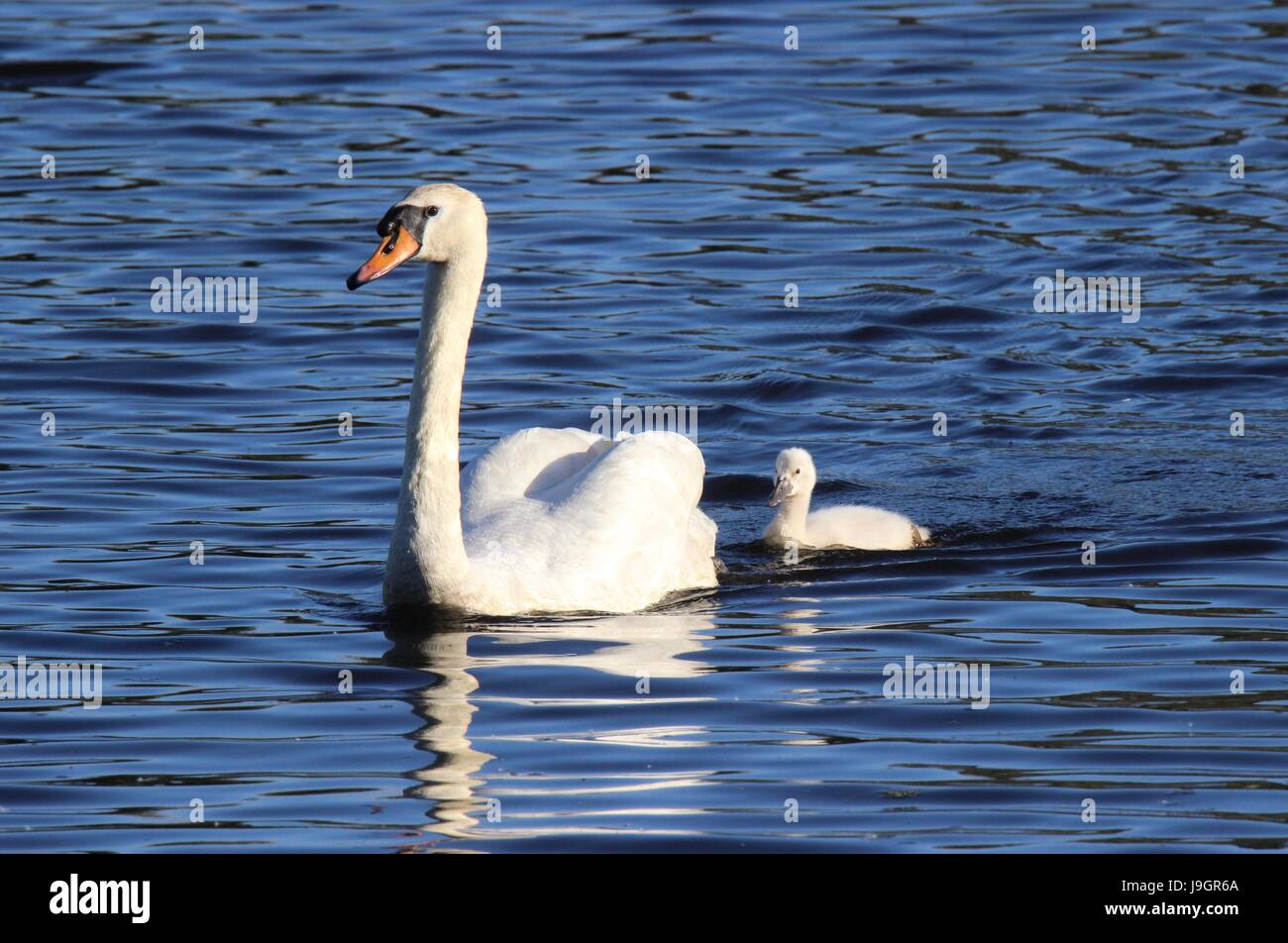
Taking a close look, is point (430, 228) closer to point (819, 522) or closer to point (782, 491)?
point (782, 491)

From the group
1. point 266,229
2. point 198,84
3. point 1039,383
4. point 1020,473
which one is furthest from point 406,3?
point 1020,473

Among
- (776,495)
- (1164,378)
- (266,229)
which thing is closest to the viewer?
(776,495)

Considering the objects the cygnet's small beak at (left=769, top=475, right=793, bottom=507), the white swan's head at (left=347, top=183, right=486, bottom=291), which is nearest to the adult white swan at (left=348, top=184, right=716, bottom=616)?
the white swan's head at (left=347, top=183, right=486, bottom=291)

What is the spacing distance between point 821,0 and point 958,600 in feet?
54.2

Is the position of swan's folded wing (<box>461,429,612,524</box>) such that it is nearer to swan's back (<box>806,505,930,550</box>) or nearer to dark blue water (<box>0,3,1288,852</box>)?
dark blue water (<box>0,3,1288,852</box>)

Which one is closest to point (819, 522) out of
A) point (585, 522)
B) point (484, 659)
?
point (585, 522)

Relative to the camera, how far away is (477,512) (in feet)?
34.3

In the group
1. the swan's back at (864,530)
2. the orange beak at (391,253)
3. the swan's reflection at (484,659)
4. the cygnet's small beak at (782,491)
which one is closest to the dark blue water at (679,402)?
the swan's reflection at (484,659)

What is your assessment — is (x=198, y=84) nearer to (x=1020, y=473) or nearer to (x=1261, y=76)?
(x=1261, y=76)

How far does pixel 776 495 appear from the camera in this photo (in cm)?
1148

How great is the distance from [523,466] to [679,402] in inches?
133

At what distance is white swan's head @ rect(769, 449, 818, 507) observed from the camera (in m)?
11.5

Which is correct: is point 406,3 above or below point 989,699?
above
